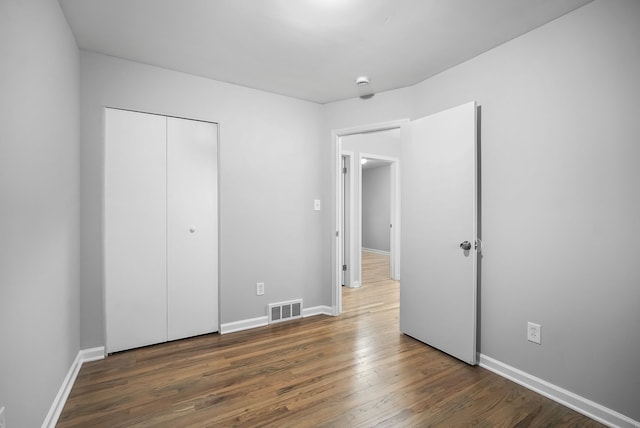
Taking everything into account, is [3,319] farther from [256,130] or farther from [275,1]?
[256,130]

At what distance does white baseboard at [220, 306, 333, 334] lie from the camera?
3.03m

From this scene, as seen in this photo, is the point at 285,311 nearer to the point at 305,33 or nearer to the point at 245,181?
the point at 245,181

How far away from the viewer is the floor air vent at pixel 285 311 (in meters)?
3.30

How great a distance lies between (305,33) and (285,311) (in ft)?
8.85

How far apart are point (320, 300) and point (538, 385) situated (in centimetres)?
217

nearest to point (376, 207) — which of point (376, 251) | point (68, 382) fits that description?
point (376, 251)

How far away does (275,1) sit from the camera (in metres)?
1.81

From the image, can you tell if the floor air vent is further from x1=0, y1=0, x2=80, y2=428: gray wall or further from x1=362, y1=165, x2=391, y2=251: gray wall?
x1=362, y1=165, x2=391, y2=251: gray wall

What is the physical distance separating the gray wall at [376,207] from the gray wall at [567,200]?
6.29 m

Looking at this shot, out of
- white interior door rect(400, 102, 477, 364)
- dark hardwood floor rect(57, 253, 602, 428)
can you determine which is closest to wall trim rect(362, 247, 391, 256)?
white interior door rect(400, 102, 477, 364)

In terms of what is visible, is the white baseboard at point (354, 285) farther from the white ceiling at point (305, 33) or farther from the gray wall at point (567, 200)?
the white ceiling at point (305, 33)

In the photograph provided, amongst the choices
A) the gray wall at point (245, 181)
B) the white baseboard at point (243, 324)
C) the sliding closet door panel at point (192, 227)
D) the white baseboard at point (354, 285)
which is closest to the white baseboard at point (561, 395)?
the gray wall at point (245, 181)

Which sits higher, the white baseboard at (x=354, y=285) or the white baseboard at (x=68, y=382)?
the white baseboard at (x=68, y=382)

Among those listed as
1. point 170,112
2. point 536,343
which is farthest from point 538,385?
point 170,112
